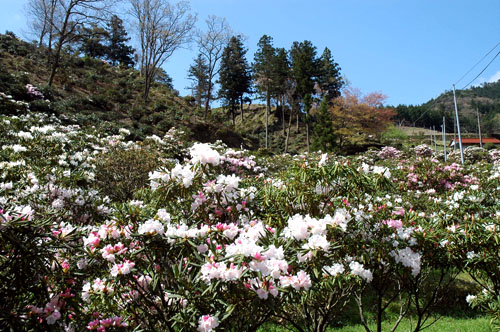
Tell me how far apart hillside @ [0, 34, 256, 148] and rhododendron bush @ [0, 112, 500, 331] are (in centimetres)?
1089

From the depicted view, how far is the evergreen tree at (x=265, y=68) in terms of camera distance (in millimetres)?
35250

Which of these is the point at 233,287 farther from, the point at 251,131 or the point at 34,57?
the point at 251,131

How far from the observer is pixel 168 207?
9.23 feet

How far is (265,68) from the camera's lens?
116 feet

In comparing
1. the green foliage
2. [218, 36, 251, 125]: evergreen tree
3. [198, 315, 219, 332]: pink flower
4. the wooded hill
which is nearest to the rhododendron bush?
[198, 315, 219, 332]: pink flower

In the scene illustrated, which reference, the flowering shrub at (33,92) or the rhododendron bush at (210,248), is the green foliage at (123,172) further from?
the flowering shrub at (33,92)

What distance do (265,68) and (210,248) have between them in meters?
35.3

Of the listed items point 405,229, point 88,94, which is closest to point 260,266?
point 405,229

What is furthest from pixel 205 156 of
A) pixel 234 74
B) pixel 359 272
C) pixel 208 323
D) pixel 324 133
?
pixel 234 74

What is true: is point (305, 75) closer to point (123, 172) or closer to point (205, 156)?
point (123, 172)

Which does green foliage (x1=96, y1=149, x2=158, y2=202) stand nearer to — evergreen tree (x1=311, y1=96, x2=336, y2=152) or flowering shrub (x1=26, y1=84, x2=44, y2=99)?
flowering shrub (x1=26, y1=84, x2=44, y2=99)

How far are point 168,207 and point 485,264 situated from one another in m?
2.79

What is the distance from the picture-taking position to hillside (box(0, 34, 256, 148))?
46.5 feet

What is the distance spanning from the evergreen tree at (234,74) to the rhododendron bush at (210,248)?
3584cm
